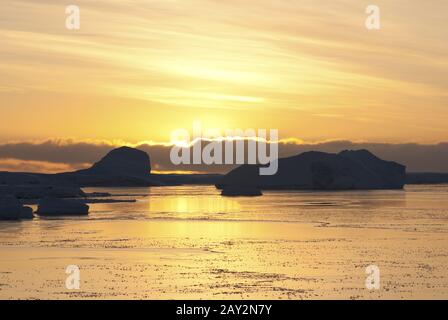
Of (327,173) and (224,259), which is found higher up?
(224,259)

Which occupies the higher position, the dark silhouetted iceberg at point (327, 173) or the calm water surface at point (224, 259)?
the calm water surface at point (224, 259)

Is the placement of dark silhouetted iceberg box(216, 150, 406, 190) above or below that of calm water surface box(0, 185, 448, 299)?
below

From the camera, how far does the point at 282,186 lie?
144 metres

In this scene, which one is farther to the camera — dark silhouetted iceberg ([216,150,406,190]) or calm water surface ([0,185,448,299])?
dark silhouetted iceberg ([216,150,406,190])

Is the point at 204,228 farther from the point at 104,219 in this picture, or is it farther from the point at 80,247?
the point at 80,247

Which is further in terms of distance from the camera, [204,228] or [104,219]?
[104,219]

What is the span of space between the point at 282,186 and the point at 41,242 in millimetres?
114145

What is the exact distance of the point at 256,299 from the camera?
1720 cm

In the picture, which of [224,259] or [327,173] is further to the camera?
[327,173]

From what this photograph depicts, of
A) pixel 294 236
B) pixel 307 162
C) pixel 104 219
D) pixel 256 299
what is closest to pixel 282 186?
pixel 307 162

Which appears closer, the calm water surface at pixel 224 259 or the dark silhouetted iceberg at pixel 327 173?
the calm water surface at pixel 224 259
